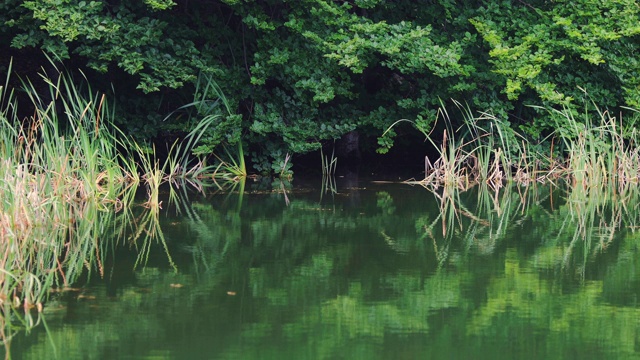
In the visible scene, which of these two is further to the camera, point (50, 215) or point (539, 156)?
point (539, 156)

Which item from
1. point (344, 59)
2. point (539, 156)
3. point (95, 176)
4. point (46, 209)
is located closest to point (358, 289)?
point (46, 209)

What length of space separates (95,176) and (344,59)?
3610 millimetres

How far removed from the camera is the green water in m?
4.79

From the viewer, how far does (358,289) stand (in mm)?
6070

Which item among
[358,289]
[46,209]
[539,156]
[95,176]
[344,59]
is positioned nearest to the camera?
[358,289]

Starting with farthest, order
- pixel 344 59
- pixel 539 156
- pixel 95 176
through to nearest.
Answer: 1. pixel 539 156
2. pixel 344 59
3. pixel 95 176

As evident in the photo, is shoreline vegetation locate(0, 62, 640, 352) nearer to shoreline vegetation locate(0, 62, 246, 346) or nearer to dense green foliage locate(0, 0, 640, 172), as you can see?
shoreline vegetation locate(0, 62, 246, 346)

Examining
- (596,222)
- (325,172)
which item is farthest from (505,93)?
(596,222)

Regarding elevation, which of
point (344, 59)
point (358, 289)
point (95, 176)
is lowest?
point (358, 289)

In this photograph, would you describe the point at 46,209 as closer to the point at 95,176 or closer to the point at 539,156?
the point at 95,176

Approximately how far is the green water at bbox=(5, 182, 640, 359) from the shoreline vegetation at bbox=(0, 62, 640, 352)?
0.78 ft

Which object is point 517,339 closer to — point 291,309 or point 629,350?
point 629,350

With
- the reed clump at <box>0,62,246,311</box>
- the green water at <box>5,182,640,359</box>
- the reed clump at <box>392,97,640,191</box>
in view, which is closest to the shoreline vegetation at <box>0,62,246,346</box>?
the reed clump at <box>0,62,246,311</box>

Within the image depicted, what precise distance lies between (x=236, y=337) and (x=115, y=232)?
3.36 metres
